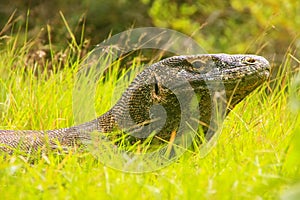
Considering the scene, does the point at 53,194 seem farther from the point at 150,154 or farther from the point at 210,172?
the point at 150,154

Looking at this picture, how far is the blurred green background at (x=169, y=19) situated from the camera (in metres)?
10.3

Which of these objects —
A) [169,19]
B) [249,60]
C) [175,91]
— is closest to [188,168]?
[175,91]

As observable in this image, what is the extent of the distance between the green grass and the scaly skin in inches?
10.9

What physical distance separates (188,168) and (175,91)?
0.74 meters

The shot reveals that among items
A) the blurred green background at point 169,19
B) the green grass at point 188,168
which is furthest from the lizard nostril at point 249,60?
the blurred green background at point 169,19

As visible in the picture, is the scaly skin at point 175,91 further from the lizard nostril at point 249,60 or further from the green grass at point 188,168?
the green grass at point 188,168

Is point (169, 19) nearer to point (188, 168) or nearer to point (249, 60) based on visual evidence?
point (249, 60)

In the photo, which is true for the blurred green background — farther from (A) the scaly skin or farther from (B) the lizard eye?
(B) the lizard eye

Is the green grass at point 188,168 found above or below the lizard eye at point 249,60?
below

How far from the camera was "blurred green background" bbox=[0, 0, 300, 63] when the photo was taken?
10336 mm

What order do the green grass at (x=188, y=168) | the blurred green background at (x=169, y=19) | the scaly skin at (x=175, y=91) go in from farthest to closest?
the blurred green background at (x=169, y=19)
the scaly skin at (x=175, y=91)
the green grass at (x=188, y=168)

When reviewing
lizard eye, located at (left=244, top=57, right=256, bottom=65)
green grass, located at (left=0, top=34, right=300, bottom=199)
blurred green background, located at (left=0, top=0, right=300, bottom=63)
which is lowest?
blurred green background, located at (left=0, top=0, right=300, bottom=63)

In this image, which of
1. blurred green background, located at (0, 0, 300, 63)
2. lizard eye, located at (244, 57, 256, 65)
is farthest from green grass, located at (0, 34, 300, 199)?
blurred green background, located at (0, 0, 300, 63)

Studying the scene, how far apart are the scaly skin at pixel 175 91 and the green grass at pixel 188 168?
0.28 m
